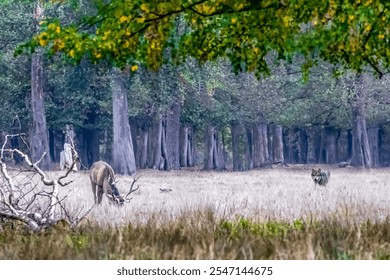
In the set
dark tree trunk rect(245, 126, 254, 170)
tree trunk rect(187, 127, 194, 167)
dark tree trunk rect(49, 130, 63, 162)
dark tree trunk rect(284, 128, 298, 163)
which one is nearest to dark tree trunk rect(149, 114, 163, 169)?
tree trunk rect(187, 127, 194, 167)

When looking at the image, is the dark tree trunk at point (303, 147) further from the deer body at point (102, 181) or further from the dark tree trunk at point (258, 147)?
the deer body at point (102, 181)

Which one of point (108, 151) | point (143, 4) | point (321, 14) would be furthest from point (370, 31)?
point (108, 151)

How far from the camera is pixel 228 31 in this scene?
41.7ft

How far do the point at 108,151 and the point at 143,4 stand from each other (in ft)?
206

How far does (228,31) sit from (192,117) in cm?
4212

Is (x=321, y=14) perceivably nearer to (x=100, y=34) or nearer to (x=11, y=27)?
(x=100, y=34)

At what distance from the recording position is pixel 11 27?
1794 inches

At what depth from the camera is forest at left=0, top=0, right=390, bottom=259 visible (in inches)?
384

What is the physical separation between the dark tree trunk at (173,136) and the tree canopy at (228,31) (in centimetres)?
3705

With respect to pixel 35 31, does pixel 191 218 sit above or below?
below

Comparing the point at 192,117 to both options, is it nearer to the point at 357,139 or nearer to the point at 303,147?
the point at 357,139

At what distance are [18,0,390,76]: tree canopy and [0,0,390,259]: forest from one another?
0.03 m

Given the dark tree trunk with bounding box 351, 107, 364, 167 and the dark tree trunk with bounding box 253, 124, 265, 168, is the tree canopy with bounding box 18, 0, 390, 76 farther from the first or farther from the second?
the dark tree trunk with bounding box 253, 124, 265, 168
